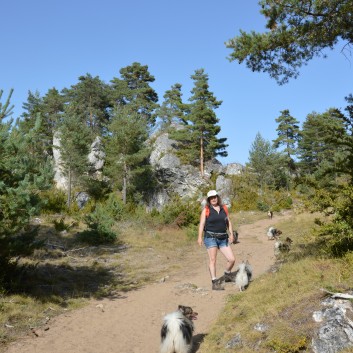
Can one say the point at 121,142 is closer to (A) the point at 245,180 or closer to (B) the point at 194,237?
(A) the point at 245,180

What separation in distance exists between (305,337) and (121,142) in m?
29.1

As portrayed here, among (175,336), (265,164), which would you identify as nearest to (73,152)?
(265,164)

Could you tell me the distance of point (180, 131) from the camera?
3784cm

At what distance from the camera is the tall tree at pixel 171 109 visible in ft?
151

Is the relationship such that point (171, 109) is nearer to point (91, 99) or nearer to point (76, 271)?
point (91, 99)

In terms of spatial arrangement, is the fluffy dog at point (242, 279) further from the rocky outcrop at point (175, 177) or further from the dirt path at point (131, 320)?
the rocky outcrop at point (175, 177)

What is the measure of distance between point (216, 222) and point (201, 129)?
30.3 m

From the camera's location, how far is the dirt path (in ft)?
17.3

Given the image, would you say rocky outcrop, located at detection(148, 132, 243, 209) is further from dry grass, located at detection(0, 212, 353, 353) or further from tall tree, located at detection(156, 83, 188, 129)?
dry grass, located at detection(0, 212, 353, 353)

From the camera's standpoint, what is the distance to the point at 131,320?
6.34 metres

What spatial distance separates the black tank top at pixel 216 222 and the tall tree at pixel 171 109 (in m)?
36.5

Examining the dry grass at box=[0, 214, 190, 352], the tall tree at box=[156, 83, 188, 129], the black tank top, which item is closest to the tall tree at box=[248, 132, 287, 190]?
the tall tree at box=[156, 83, 188, 129]

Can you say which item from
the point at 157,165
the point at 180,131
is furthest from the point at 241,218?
the point at 180,131

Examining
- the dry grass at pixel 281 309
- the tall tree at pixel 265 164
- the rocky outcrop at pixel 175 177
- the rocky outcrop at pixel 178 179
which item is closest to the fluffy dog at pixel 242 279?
the dry grass at pixel 281 309
